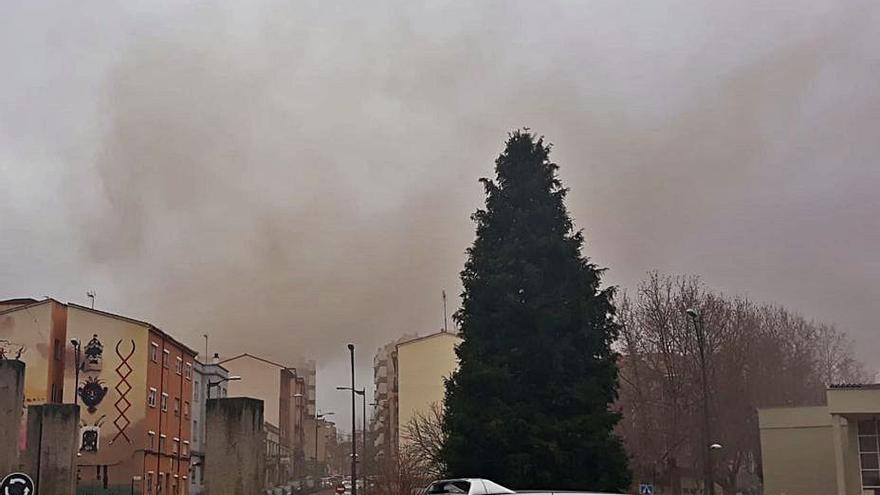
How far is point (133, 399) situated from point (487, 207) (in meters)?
34.8

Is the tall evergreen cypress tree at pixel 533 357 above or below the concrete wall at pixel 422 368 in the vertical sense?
below

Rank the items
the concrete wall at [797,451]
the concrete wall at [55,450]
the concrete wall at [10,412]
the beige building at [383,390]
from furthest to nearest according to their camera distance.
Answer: the beige building at [383,390]
the concrete wall at [797,451]
the concrete wall at [55,450]
the concrete wall at [10,412]

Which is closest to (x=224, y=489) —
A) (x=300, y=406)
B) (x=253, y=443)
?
(x=253, y=443)

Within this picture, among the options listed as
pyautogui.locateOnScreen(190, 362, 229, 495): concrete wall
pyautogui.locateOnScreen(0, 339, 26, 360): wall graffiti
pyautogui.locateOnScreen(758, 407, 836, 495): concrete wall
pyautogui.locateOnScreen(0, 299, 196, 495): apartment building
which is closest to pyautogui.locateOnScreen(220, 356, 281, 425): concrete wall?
pyautogui.locateOnScreen(190, 362, 229, 495): concrete wall

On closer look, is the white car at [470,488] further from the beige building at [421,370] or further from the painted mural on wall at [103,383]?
the beige building at [421,370]

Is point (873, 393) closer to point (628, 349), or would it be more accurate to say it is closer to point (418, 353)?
point (628, 349)

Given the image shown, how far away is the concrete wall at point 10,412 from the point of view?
16922 millimetres

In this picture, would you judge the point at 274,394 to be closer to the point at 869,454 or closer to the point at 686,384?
the point at 686,384

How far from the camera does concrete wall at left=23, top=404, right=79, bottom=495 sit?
1973 cm

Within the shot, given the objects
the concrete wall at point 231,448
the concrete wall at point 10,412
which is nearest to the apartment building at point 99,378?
the concrete wall at point 10,412

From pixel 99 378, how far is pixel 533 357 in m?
36.9

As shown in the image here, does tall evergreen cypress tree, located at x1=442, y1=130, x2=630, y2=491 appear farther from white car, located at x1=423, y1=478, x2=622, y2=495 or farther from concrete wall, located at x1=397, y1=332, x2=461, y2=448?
concrete wall, located at x1=397, y1=332, x2=461, y2=448

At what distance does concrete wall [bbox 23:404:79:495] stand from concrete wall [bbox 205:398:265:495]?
4.02 m

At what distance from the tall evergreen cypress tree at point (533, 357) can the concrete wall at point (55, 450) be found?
805cm
